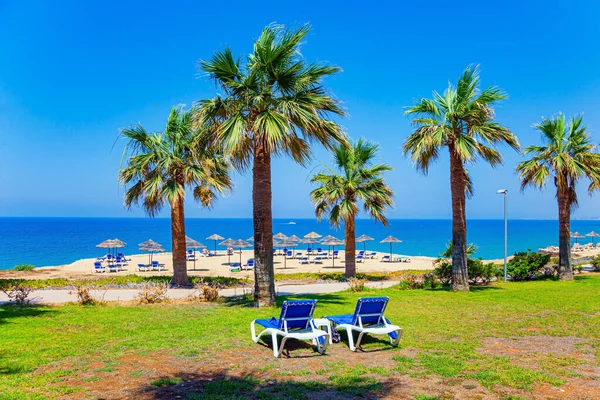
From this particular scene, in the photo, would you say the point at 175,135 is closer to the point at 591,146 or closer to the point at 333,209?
the point at 333,209

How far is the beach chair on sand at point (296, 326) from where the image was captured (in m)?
7.46

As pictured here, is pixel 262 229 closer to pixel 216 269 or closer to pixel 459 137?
pixel 459 137

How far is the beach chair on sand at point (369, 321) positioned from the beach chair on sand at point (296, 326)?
50 centimetres

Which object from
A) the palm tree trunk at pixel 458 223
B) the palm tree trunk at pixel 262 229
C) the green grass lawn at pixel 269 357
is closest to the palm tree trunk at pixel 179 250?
the green grass lawn at pixel 269 357

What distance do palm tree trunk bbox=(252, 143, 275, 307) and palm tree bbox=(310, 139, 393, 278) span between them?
926 cm

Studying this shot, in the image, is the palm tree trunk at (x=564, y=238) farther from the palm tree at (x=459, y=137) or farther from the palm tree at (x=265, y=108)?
the palm tree at (x=265, y=108)

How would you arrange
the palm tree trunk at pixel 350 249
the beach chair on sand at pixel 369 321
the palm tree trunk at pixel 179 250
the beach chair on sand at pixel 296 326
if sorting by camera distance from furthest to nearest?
the palm tree trunk at pixel 350 249 < the palm tree trunk at pixel 179 250 < the beach chair on sand at pixel 369 321 < the beach chair on sand at pixel 296 326

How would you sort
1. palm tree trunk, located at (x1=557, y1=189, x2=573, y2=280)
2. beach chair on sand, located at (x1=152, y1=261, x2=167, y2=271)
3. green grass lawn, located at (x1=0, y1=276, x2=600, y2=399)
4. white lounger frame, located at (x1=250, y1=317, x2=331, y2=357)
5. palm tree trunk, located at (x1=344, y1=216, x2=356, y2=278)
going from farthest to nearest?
1. beach chair on sand, located at (x1=152, y1=261, x2=167, y2=271)
2. palm tree trunk, located at (x1=344, y1=216, x2=356, y2=278)
3. palm tree trunk, located at (x1=557, y1=189, x2=573, y2=280)
4. white lounger frame, located at (x1=250, y1=317, x2=331, y2=357)
5. green grass lawn, located at (x1=0, y1=276, x2=600, y2=399)

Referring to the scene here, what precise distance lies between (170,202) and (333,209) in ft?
25.0

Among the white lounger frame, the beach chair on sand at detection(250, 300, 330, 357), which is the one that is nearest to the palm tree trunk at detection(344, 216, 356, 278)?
the beach chair on sand at detection(250, 300, 330, 357)

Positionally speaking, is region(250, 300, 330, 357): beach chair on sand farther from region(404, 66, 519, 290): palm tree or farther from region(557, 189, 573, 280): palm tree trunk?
region(557, 189, 573, 280): palm tree trunk

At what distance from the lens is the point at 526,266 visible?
20.5 metres

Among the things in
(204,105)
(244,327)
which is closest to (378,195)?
(204,105)

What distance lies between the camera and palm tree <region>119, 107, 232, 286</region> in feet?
57.7
